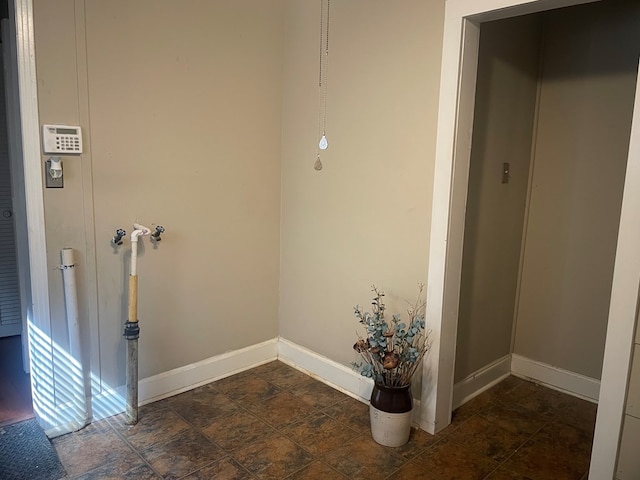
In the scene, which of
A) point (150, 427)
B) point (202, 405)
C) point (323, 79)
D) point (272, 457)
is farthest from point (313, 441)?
point (323, 79)

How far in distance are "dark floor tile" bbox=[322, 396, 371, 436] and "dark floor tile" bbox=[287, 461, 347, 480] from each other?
0.34 m

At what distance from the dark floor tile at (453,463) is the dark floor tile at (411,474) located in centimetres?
2

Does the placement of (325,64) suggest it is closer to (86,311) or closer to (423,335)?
(423,335)

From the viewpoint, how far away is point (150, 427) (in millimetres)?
2340

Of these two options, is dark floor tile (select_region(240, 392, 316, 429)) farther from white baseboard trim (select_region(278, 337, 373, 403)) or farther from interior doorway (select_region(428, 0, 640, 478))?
interior doorway (select_region(428, 0, 640, 478))

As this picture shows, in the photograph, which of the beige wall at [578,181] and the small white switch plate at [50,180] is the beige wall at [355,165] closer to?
the beige wall at [578,181]

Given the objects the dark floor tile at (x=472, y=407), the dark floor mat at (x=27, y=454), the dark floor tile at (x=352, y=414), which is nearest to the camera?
the dark floor mat at (x=27, y=454)

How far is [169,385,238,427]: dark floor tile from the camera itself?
2443 mm

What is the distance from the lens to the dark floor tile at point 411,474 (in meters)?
2.01

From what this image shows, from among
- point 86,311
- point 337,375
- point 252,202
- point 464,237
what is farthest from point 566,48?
point 86,311

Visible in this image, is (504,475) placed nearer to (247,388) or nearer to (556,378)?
(556,378)

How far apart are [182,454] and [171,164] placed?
1429 mm

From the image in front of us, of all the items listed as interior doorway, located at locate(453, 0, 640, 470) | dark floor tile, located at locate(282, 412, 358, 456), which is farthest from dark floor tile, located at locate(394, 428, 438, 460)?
interior doorway, located at locate(453, 0, 640, 470)

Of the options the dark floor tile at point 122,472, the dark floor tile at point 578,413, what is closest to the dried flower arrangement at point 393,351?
the dark floor tile at point 578,413
